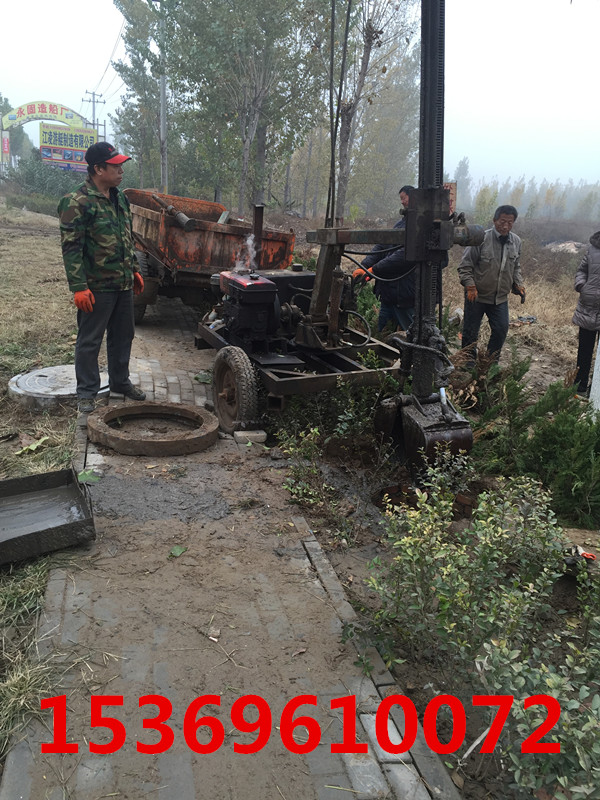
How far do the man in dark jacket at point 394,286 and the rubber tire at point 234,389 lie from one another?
1645mm

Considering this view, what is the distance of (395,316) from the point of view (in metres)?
7.26

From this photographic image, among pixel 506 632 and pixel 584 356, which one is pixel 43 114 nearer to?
pixel 584 356

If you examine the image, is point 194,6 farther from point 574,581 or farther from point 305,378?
point 574,581

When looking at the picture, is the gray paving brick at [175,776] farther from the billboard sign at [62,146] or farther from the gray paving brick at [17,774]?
the billboard sign at [62,146]

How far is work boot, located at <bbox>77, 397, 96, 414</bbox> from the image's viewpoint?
5.49 meters

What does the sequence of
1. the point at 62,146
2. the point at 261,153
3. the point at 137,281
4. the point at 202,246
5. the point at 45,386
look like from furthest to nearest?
1. the point at 62,146
2. the point at 261,153
3. the point at 202,246
4. the point at 137,281
5. the point at 45,386

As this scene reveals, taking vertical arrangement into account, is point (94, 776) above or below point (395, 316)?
below

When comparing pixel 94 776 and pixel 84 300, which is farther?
pixel 84 300

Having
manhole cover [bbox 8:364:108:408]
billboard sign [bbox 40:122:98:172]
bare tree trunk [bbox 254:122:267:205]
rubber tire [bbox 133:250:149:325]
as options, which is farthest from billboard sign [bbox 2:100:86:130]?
manhole cover [bbox 8:364:108:408]

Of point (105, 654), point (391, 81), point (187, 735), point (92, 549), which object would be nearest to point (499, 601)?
point (187, 735)

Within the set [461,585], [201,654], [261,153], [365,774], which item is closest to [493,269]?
[461,585]

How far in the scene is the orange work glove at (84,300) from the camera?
5246 millimetres

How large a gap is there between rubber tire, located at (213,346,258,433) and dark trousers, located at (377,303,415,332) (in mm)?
2289

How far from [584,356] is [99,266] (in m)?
5.47
